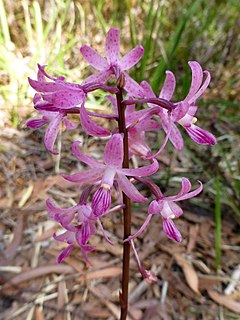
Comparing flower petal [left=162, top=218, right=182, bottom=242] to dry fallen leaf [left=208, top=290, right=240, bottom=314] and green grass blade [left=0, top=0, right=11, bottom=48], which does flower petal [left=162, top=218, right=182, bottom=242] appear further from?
green grass blade [left=0, top=0, right=11, bottom=48]

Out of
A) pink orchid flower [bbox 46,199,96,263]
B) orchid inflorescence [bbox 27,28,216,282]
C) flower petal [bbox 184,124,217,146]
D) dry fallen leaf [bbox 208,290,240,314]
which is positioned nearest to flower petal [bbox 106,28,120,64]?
orchid inflorescence [bbox 27,28,216,282]

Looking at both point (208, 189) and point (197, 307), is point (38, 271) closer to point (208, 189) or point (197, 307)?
point (197, 307)

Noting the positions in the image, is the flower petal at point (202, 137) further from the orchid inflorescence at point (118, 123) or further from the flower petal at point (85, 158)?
the flower petal at point (85, 158)

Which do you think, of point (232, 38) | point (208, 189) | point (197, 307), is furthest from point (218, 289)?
point (232, 38)

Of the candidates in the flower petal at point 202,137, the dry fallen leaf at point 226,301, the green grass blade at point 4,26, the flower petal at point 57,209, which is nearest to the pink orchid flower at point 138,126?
the flower petal at point 202,137

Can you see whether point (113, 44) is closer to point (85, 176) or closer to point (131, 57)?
point (131, 57)

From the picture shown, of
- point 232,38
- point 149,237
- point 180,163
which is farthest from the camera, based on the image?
point 232,38

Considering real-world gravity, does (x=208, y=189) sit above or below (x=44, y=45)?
below
